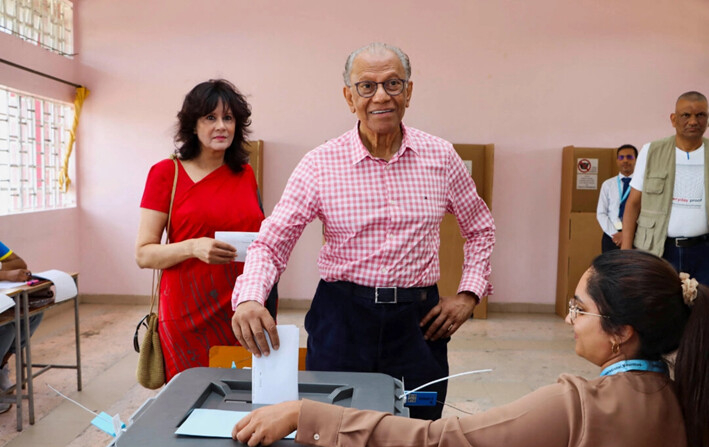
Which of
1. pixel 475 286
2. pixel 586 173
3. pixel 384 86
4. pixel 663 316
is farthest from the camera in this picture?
pixel 586 173

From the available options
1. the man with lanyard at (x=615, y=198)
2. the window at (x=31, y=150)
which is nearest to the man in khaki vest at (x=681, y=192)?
the man with lanyard at (x=615, y=198)

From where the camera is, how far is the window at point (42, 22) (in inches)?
185

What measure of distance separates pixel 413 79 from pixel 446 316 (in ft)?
14.4

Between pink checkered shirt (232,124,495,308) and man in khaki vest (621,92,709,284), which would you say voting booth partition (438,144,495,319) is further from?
pink checkered shirt (232,124,495,308)

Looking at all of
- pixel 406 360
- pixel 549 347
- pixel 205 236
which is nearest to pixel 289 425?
pixel 406 360

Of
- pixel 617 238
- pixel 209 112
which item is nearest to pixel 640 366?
pixel 209 112

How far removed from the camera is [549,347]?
15.5 feet

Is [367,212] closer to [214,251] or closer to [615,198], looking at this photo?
[214,251]

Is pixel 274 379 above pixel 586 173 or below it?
below

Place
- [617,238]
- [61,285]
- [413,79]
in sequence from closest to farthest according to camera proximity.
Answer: [61,285] < [617,238] < [413,79]

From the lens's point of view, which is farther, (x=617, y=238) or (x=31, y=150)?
(x=31, y=150)

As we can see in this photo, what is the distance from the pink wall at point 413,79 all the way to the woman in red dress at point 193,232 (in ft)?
11.8

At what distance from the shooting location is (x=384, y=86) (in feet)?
5.12

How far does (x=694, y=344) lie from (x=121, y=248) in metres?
5.63
